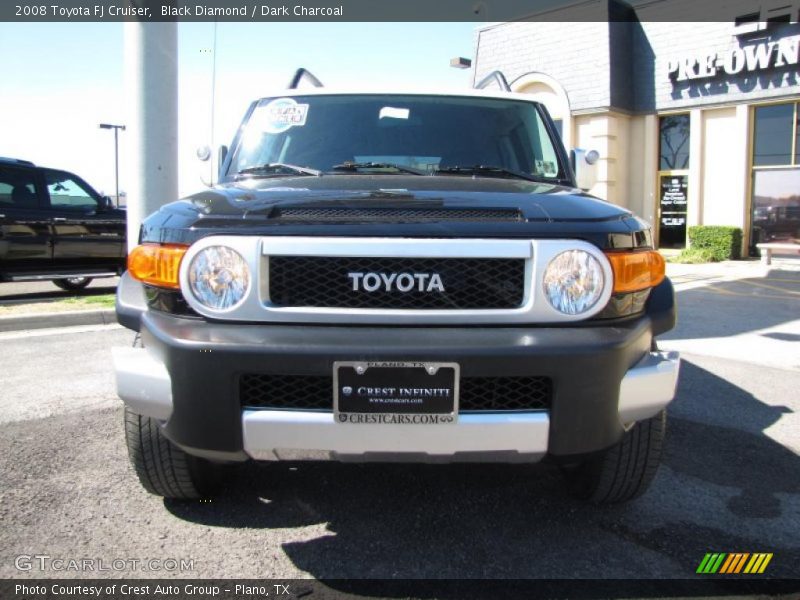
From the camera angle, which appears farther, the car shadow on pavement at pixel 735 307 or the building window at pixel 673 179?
the building window at pixel 673 179

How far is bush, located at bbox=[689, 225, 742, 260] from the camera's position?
50.4ft

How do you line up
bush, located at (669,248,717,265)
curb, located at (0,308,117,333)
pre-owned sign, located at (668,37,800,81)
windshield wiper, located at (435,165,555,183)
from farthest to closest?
bush, located at (669,248,717,265), pre-owned sign, located at (668,37,800,81), curb, located at (0,308,117,333), windshield wiper, located at (435,165,555,183)

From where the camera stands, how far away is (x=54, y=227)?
341 inches

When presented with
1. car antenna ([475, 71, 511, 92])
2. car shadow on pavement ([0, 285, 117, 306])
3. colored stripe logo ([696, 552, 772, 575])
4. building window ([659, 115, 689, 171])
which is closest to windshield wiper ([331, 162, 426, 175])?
car antenna ([475, 71, 511, 92])

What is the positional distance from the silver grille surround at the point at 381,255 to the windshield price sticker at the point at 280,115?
1471 millimetres

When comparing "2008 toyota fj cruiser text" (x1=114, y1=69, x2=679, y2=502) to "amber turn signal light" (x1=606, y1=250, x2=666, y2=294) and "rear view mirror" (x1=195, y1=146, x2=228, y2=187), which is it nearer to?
"amber turn signal light" (x1=606, y1=250, x2=666, y2=294)

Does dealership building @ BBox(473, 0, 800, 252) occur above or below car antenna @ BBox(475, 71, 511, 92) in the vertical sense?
above

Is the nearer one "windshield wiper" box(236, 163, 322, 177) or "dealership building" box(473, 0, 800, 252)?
"windshield wiper" box(236, 163, 322, 177)

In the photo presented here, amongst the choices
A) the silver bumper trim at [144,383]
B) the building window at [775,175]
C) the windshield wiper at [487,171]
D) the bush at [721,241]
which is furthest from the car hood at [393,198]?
the building window at [775,175]

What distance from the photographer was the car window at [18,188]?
8383 millimetres

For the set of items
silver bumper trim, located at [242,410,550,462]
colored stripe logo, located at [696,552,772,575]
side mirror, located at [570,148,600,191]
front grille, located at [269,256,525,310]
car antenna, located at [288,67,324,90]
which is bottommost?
colored stripe logo, located at [696,552,772,575]

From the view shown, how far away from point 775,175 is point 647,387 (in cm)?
1583

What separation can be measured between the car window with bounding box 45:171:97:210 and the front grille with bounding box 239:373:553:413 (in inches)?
315

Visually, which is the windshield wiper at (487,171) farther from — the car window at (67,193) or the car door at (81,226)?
the car window at (67,193)
